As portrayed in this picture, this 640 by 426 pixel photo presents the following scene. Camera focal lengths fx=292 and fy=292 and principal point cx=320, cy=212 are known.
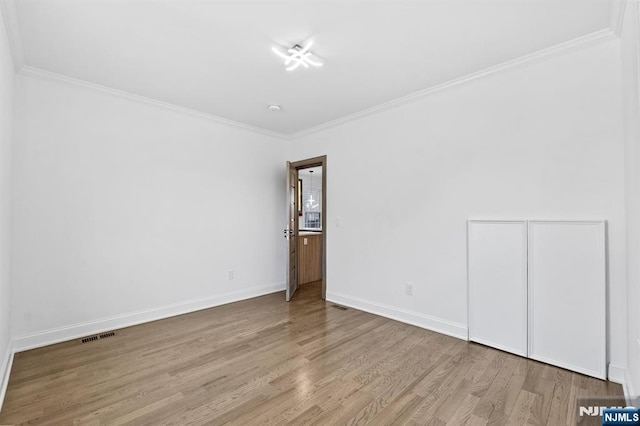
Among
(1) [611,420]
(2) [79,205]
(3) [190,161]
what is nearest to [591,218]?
(1) [611,420]

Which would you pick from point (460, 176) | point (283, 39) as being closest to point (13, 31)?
point (283, 39)

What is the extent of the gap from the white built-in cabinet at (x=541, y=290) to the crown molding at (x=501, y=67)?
1417 mm

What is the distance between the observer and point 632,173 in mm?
1796

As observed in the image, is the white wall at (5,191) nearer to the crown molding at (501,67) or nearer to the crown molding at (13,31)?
the crown molding at (13,31)

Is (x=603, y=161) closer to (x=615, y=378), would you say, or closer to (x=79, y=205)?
(x=615, y=378)

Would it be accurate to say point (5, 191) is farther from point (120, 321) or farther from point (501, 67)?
point (501, 67)

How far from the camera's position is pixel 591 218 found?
7.47ft

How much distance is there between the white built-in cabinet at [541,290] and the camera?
7.32 ft

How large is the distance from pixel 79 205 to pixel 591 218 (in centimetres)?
469

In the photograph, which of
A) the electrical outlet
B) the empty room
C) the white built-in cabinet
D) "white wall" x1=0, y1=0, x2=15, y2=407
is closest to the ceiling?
the empty room

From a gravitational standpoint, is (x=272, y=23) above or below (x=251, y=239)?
above

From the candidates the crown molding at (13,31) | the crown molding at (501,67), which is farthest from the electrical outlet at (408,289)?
the crown molding at (13,31)

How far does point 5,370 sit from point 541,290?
4324 millimetres

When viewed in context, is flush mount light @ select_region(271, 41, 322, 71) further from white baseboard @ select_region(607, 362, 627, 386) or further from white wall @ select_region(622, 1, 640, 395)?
white baseboard @ select_region(607, 362, 627, 386)
